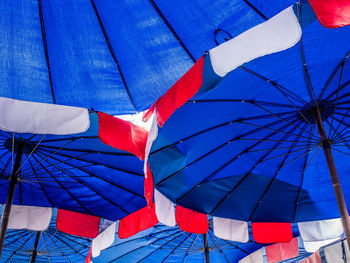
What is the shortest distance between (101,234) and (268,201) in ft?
8.93

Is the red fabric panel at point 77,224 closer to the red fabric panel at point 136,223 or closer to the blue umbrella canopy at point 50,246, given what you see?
the red fabric panel at point 136,223

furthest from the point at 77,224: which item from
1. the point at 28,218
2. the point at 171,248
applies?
the point at 171,248

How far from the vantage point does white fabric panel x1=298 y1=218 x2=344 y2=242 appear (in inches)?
220

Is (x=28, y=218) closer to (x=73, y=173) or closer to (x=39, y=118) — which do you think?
(x=73, y=173)

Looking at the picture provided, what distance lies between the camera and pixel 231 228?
5652 mm

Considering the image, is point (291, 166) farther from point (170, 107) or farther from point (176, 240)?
point (176, 240)

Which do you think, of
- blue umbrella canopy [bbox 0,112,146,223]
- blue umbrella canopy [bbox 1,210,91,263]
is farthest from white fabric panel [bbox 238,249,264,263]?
blue umbrella canopy [bbox 1,210,91,263]

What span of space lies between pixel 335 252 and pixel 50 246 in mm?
6114

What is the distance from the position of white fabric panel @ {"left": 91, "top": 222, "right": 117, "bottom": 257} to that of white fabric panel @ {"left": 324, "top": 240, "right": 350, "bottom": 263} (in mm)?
3445

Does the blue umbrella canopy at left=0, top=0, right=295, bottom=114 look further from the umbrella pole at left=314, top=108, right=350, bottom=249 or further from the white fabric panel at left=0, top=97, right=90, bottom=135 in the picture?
the umbrella pole at left=314, top=108, right=350, bottom=249

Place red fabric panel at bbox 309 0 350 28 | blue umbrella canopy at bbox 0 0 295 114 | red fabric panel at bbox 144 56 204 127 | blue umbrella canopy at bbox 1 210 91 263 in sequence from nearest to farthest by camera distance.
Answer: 1. red fabric panel at bbox 309 0 350 28
2. red fabric panel at bbox 144 56 204 127
3. blue umbrella canopy at bbox 0 0 295 114
4. blue umbrella canopy at bbox 1 210 91 263

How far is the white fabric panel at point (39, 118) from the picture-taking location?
341cm

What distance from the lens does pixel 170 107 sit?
333cm

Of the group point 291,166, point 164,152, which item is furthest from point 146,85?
point 291,166
